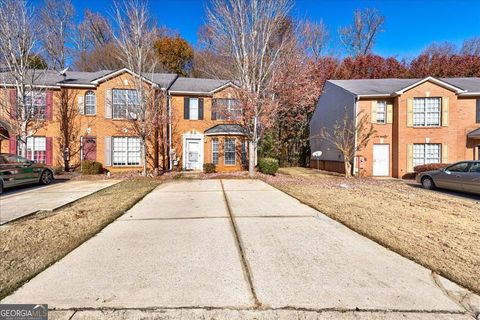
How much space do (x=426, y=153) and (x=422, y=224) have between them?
515 inches

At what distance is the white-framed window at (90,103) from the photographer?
16312mm

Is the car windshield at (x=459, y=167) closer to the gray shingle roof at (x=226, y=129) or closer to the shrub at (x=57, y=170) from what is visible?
the gray shingle roof at (x=226, y=129)

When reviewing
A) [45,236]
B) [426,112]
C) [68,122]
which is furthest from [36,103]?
[426,112]

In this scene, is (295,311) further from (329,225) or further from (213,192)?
(213,192)

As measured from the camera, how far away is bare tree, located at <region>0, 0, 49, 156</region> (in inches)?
516

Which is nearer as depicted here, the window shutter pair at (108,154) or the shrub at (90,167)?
the shrub at (90,167)

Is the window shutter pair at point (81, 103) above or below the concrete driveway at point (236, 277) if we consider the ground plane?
above

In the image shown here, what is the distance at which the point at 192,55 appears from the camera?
33.1 meters

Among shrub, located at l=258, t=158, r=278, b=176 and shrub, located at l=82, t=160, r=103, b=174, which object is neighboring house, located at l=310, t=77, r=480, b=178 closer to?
shrub, located at l=258, t=158, r=278, b=176

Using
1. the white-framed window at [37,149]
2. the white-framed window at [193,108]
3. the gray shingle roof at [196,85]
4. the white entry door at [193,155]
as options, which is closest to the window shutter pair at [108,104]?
the gray shingle roof at [196,85]

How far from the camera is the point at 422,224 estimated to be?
554 centimetres

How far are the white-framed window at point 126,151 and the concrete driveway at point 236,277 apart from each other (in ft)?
40.0

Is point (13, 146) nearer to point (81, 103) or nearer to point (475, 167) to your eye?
point (81, 103)

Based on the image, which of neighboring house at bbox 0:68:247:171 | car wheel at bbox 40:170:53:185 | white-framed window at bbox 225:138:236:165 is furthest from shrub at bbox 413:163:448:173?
car wheel at bbox 40:170:53:185
